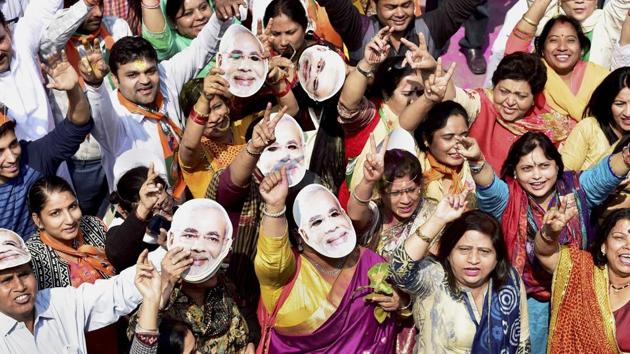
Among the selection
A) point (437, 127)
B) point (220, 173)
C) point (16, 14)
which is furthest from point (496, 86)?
point (16, 14)

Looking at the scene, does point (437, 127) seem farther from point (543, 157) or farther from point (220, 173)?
point (220, 173)

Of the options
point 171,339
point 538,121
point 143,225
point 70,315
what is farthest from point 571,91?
point 70,315

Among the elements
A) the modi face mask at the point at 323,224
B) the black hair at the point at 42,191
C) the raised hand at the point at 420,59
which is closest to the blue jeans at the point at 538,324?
the modi face mask at the point at 323,224

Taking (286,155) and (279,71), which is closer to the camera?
(286,155)

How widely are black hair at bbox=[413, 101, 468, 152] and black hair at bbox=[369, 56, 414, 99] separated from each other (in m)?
0.30

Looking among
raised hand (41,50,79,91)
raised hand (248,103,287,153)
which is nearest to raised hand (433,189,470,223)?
raised hand (248,103,287,153)

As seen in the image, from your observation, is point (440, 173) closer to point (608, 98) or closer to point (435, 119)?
point (435, 119)

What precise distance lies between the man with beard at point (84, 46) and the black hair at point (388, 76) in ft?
4.96

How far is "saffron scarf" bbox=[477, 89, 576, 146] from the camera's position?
733 centimetres

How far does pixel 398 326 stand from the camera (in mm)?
6227

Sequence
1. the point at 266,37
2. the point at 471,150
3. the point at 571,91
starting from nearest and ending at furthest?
the point at 471,150, the point at 266,37, the point at 571,91

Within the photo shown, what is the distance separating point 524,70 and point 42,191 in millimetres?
2821

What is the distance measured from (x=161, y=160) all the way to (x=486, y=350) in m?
2.21

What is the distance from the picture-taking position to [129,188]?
6512mm
